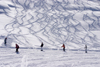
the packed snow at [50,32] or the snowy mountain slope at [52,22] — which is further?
the snowy mountain slope at [52,22]

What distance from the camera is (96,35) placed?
1595cm

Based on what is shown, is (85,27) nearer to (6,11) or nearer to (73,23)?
(73,23)

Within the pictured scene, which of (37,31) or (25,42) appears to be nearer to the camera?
(25,42)

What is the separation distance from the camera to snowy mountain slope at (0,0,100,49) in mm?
13748

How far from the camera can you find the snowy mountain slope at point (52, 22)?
1375cm

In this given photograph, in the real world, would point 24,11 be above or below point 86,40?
above

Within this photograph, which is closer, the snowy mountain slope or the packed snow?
the packed snow

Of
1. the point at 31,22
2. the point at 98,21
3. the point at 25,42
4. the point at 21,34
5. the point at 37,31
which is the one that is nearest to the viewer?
the point at 25,42

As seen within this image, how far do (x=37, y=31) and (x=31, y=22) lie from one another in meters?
2.90

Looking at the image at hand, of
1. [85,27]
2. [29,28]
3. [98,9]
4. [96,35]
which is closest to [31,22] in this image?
[29,28]

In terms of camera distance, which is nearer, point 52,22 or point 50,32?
point 50,32

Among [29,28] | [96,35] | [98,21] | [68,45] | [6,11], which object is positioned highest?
[6,11]

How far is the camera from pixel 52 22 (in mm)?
18312

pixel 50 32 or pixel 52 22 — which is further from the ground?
pixel 52 22
